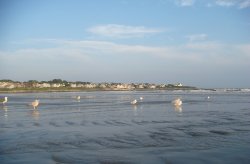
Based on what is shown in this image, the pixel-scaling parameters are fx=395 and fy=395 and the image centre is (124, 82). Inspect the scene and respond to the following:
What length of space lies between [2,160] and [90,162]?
3.16 meters

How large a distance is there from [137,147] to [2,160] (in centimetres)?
544

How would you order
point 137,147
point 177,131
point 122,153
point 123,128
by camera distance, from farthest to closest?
point 123,128
point 177,131
point 137,147
point 122,153

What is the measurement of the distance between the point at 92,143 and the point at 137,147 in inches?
89.8

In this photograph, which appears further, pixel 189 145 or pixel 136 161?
pixel 189 145

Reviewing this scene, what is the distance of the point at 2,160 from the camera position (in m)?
14.0

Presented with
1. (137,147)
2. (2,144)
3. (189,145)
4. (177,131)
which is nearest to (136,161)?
(137,147)

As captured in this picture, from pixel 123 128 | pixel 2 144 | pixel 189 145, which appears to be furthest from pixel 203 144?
pixel 2 144

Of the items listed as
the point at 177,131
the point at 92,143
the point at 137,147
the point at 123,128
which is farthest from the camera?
the point at 123,128

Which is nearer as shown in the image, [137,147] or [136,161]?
[136,161]

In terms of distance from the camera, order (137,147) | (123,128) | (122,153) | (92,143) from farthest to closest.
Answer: (123,128), (92,143), (137,147), (122,153)

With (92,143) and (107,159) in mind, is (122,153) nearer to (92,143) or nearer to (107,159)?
(107,159)

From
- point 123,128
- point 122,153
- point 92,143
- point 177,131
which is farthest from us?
point 123,128

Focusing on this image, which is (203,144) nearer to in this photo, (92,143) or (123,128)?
(92,143)

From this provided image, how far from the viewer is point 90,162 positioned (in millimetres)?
13633
